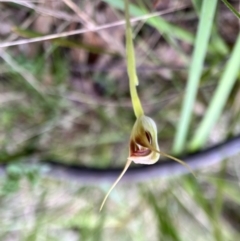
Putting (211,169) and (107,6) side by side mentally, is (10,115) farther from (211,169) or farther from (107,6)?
(211,169)

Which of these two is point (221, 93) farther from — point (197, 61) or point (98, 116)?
point (98, 116)

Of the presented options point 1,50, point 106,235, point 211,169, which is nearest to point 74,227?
point 106,235

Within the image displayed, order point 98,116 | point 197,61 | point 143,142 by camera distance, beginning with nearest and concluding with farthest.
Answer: point 143,142 → point 197,61 → point 98,116

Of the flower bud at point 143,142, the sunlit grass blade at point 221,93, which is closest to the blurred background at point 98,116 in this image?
the sunlit grass blade at point 221,93

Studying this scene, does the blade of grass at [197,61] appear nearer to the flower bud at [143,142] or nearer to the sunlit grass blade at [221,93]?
the sunlit grass blade at [221,93]

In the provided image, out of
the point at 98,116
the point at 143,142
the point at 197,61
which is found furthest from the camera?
the point at 98,116

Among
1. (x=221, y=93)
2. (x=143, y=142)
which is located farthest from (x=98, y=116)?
(x=143, y=142)
